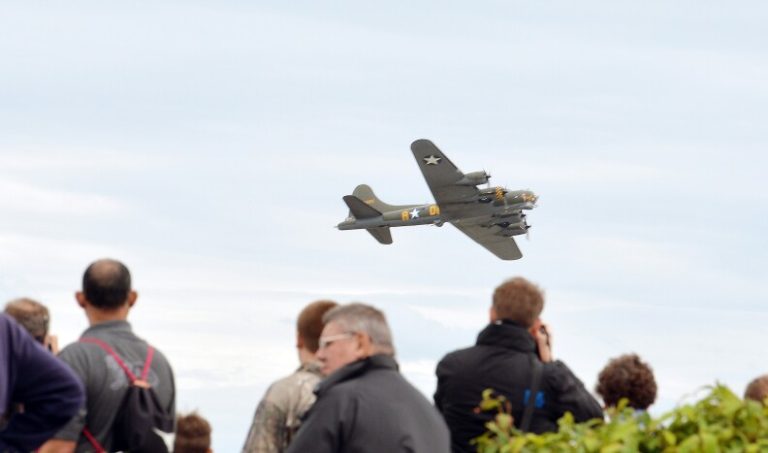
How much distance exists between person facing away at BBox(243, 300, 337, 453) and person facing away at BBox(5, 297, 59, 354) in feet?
4.91

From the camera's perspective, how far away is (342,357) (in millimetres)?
6258

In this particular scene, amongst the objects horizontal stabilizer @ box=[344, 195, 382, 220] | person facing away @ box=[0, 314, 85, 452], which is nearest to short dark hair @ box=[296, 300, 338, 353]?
person facing away @ box=[0, 314, 85, 452]

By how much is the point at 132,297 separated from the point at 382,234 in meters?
48.2

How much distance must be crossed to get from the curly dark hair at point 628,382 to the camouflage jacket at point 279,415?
2.22 meters

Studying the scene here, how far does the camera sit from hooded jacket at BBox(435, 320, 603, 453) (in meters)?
8.69

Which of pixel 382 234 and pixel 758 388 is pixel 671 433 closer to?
pixel 758 388

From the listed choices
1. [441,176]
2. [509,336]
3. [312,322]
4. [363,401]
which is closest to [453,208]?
[441,176]

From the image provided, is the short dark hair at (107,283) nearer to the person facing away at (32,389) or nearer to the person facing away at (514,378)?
the person facing away at (32,389)

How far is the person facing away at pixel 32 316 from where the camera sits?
25.5ft

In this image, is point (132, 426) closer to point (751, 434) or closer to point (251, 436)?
point (251, 436)

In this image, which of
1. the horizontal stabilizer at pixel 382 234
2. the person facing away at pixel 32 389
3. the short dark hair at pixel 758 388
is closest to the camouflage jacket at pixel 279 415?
the person facing away at pixel 32 389

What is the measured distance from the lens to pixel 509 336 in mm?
8758

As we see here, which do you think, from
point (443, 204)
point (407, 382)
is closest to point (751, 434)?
point (407, 382)

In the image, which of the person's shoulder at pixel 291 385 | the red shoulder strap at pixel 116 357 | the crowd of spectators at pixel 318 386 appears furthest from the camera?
the red shoulder strap at pixel 116 357
